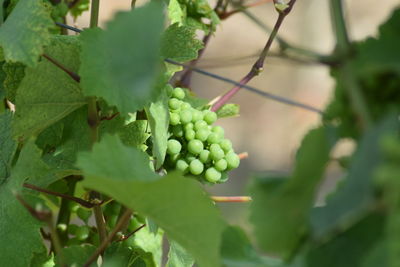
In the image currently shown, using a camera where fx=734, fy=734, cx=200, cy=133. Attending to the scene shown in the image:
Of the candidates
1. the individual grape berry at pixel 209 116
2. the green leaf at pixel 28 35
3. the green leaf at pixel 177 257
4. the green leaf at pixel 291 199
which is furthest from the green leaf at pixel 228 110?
the green leaf at pixel 291 199

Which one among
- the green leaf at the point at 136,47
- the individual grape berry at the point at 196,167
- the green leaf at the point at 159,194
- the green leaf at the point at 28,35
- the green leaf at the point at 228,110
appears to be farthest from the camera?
the green leaf at the point at 228,110

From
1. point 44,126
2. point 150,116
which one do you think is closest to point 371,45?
point 150,116

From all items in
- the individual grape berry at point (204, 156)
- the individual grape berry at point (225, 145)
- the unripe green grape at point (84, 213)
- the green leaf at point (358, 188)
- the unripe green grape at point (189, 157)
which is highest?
the green leaf at point (358, 188)

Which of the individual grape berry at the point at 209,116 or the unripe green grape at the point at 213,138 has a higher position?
the individual grape berry at the point at 209,116

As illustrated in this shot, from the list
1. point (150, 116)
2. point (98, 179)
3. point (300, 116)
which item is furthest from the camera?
point (300, 116)

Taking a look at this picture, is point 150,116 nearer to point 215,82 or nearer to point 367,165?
point 367,165

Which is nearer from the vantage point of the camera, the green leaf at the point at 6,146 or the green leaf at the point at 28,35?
the green leaf at the point at 28,35

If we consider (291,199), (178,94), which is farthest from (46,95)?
(291,199)

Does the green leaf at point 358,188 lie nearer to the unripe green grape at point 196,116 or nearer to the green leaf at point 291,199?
the green leaf at point 291,199
